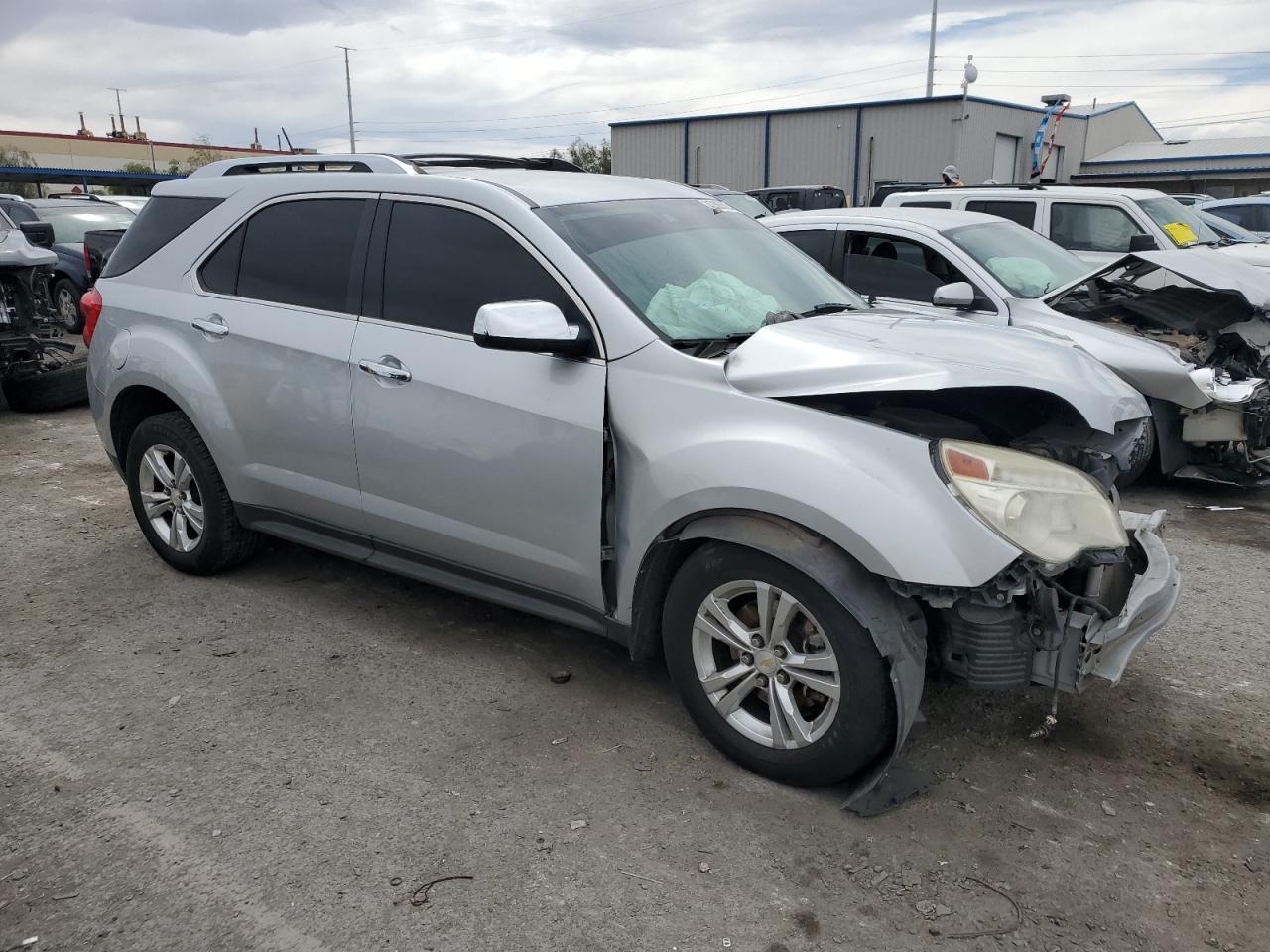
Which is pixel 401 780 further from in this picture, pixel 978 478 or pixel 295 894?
pixel 978 478

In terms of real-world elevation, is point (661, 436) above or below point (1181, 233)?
below

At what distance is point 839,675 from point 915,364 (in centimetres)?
94

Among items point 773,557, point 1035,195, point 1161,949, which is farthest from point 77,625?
point 1035,195

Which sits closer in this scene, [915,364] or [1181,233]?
[915,364]

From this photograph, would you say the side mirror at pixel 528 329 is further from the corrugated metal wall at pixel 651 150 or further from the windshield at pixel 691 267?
the corrugated metal wall at pixel 651 150

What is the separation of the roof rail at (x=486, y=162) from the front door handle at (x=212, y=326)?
1078mm

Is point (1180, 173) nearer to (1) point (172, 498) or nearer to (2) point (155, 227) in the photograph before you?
(2) point (155, 227)

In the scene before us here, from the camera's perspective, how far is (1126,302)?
6.83 m

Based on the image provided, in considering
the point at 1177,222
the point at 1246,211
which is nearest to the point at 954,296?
the point at 1177,222

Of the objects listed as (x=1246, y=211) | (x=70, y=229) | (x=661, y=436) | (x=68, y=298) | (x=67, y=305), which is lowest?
(x=67, y=305)

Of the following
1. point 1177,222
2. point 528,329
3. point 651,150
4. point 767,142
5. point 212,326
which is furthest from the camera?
point 651,150

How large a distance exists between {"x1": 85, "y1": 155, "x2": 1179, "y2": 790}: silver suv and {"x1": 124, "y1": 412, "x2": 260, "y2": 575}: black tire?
→ 20mm

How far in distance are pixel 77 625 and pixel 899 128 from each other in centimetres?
3040

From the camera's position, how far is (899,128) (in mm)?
30547
